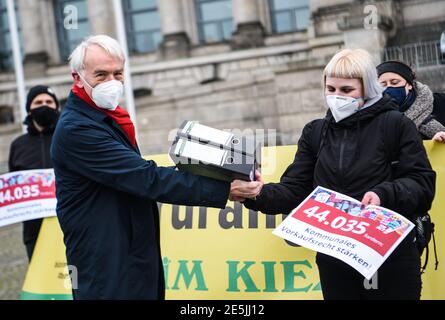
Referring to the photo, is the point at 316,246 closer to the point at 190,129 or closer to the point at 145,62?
the point at 190,129

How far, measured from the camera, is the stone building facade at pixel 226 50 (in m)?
14.9

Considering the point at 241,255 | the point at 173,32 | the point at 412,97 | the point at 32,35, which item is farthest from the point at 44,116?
the point at 32,35

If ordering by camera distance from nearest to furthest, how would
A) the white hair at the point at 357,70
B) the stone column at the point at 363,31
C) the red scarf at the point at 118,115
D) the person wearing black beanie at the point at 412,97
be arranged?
the red scarf at the point at 118,115
the white hair at the point at 357,70
the person wearing black beanie at the point at 412,97
the stone column at the point at 363,31

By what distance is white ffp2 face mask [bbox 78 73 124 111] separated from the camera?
9.83ft

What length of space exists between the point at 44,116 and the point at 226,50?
61.2ft

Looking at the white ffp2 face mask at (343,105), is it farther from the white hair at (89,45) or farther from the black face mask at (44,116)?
the black face mask at (44,116)

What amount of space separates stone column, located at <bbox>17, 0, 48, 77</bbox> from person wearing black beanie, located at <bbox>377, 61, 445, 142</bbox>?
23685 millimetres

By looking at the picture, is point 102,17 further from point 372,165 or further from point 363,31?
point 372,165

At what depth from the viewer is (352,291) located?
10.3ft

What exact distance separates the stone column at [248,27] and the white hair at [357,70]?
20.4 m

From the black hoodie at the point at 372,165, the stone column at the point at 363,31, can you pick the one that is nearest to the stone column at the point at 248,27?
the stone column at the point at 363,31

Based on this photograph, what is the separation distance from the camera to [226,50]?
78.2 feet
